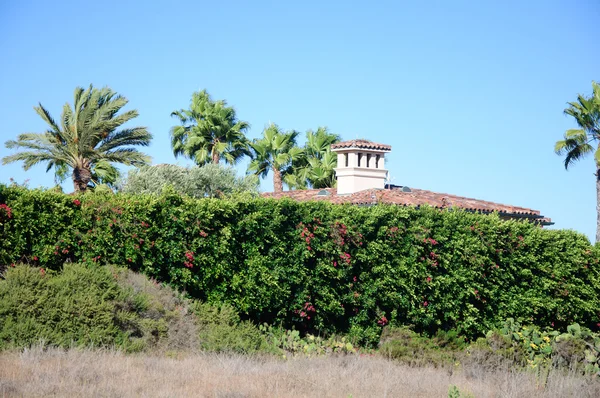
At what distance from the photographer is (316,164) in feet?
154

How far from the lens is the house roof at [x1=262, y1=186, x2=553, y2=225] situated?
111ft

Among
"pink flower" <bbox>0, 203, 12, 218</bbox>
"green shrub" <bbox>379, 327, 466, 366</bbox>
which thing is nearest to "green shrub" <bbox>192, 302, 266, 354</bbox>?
"green shrub" <bbox>379, 327, 466, 366</bbox>

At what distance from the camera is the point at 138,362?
12211mm

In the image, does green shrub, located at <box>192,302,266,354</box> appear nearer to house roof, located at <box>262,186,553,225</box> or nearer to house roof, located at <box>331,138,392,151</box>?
house roof, located at <box>262,186,553,225</box>

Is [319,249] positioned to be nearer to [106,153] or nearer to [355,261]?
[355,261]

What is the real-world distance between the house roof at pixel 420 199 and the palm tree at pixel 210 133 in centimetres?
788

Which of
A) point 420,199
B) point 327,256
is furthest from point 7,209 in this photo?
point 420,199

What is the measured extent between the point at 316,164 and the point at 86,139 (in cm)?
1731

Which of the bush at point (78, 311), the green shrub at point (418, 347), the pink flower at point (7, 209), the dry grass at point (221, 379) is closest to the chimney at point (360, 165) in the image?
the green shrub at point (418, 347)

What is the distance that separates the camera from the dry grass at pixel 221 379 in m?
10.1

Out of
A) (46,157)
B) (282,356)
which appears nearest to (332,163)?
(46,157)

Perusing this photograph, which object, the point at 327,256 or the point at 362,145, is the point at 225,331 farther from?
the point at 362,145

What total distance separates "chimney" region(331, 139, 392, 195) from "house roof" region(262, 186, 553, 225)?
840 millimetres

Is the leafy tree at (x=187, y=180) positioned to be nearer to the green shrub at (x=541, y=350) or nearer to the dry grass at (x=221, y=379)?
the green shrub at (x=541, y=350)
